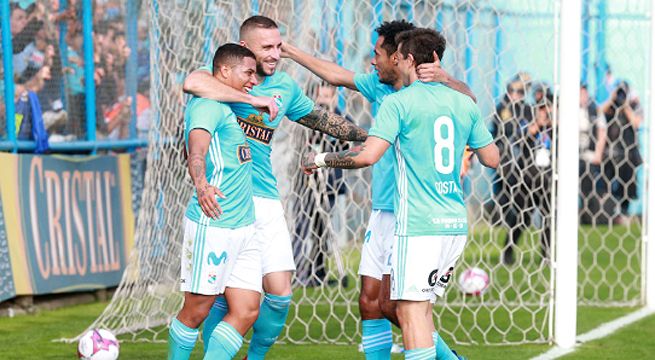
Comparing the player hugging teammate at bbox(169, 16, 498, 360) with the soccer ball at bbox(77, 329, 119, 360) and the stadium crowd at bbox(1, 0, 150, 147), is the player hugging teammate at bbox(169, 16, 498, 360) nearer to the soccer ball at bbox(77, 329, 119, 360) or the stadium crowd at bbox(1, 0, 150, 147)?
the soccer ball at bbox(77, 329, 119, 360)

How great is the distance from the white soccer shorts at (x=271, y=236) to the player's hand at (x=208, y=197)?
0.69m

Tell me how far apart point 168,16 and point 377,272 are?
3.23 m

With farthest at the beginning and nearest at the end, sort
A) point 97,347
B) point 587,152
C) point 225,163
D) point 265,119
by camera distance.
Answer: point 587,152 → point 97,347 → point 265,119 → point 225,163

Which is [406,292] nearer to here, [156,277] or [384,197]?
[384,197]

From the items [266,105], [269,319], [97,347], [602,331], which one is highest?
[266,105]

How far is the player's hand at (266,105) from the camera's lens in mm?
6012

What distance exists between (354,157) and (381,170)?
1.01 metres

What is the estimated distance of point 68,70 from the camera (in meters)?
10.3

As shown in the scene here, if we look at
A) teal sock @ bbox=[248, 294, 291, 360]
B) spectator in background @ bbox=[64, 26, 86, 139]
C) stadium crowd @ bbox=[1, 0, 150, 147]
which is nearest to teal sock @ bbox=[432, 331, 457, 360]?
teal sock @ bbox=[248, 294, 291, 360]

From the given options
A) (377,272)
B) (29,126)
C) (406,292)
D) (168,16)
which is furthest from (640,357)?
(29,126)

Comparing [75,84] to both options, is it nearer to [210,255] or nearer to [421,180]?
[210,255]

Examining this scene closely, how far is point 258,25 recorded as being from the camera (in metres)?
6.33

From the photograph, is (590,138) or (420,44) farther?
(590,138)

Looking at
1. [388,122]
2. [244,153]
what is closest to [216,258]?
[244,153]
